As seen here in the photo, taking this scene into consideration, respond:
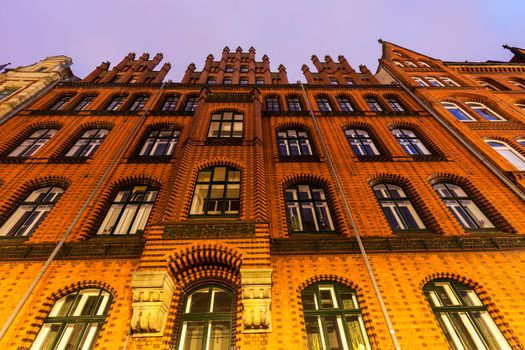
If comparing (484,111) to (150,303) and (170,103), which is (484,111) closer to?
(170,103)

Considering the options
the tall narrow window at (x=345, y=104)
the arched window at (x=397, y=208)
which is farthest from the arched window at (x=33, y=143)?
the tall narrow window at (x=345, y=104)

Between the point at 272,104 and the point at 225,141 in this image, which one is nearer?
the point at 225,141

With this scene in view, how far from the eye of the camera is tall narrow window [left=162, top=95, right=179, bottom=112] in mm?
14913

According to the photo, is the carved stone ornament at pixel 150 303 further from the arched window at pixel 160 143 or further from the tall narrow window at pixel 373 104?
the tall narrow window at pixel 373 104

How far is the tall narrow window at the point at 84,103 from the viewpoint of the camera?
14.7m

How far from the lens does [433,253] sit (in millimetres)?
7539

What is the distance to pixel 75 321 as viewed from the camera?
6184 mm

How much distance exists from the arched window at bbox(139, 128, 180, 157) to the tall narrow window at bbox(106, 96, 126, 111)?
379cm

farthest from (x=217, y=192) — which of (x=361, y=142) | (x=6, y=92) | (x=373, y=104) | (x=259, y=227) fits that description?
(x=6, y=92)

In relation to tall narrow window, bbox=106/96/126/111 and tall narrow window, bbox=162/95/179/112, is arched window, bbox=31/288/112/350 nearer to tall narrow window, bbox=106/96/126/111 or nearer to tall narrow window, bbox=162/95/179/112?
tall narrow window, bbox=162/95/179/112

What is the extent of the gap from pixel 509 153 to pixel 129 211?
16460 mm

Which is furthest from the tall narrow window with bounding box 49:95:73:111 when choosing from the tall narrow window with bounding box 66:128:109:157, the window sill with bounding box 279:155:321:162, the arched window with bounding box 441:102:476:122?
the arched window with bounding box 441:102:476:122

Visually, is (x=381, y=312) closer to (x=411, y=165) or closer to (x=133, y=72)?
(x=411, y=165)

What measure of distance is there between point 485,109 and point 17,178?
23.5 metres
